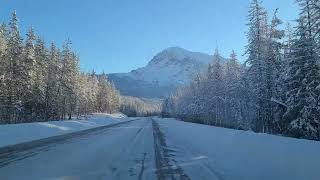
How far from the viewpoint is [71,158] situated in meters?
14.2

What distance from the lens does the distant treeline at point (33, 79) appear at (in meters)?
59.1

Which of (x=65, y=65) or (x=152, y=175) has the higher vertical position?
(x=65, y=65)

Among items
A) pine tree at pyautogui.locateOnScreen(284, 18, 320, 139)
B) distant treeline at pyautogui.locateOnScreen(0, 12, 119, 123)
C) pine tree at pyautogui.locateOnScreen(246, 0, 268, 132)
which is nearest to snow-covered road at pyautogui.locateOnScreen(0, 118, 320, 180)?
pine tree at pyautogui.locateOnScreen(284, 18, 320, 139)

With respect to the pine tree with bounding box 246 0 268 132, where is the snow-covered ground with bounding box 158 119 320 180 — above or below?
below

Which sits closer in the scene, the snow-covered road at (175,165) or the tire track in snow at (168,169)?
the tire track in snow at (168,169)

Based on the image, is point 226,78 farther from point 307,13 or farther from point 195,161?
point 195,161

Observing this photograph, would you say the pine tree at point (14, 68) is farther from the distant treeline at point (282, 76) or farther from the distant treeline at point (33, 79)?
the distant treeline at point (282, 76)

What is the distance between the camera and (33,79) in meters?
62.1

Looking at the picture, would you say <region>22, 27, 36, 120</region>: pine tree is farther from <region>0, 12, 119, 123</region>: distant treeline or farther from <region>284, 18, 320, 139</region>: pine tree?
<region>284, 18, 320, 139</region>: pine tree

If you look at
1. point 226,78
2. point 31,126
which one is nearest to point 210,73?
point 226,78

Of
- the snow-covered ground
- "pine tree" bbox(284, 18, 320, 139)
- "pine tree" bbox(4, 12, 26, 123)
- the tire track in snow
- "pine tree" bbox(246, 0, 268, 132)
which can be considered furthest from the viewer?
"pine tree" bbox(4, 12, 26, 123)

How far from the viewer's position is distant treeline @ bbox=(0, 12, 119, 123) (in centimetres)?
5906

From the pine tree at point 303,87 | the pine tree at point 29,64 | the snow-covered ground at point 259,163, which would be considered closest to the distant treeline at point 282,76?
the pine tree at point 303,87

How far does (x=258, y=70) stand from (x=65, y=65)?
42.2 m
